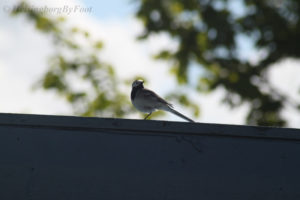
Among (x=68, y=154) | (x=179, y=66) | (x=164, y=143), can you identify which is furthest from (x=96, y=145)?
(x=179, y=66)

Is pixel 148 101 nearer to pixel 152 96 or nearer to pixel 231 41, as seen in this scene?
pixel 152 96

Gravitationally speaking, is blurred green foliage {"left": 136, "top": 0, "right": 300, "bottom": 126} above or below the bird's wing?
above

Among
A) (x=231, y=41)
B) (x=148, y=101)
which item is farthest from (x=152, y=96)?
(x=231, y=41)

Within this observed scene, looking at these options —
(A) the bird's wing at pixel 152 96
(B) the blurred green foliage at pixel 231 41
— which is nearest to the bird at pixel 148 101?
(A) the bird's wing at pixel 152 96

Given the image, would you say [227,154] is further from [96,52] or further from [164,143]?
[96,52]

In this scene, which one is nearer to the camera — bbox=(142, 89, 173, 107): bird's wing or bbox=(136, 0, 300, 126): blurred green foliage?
bbox=(142, 89, 173, 107): bird's wing

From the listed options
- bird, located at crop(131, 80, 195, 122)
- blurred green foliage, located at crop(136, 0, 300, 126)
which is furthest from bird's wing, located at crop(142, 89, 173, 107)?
blurred green foliage, located at crop(136, 0, 300, 126)

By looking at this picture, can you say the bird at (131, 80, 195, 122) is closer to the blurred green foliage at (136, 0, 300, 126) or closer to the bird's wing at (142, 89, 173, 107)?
the bird's wing at (142, 89, 173, 107)

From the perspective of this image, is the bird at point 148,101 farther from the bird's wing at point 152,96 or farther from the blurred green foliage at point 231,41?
the blurred green foliage at point 231,41

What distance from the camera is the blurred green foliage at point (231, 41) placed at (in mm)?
15531

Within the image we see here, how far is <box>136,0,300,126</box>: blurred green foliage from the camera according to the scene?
15531 mm

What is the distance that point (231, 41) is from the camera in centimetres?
1628

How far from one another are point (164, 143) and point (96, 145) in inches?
24.2

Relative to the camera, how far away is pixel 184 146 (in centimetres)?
422
